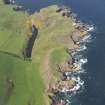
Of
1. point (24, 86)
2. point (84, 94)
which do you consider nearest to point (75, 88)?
point (84, 94)

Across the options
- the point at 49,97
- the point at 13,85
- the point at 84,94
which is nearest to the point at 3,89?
the point at 13,85

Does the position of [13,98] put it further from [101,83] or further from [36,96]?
[101,83]

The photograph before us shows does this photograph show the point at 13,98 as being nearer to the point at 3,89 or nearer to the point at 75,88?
the point at 3,89

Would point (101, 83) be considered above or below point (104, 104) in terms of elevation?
above

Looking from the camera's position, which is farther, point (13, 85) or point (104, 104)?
point (13, 85)

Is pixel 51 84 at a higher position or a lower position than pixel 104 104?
higher

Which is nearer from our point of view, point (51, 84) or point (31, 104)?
point (31, 104)

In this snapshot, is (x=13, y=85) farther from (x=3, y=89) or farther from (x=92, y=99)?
(x=92, y=99)
